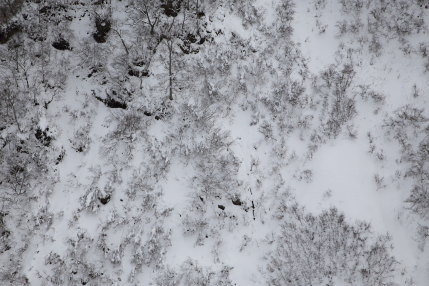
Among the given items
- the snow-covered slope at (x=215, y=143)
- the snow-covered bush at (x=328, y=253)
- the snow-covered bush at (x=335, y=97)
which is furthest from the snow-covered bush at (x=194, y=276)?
the snow-covered bush at (x=335, y=97)

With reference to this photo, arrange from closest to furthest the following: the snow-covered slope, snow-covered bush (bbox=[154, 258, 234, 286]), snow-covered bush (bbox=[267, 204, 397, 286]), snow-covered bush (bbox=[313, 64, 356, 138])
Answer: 1. snow-covered bush (bbox=[267, 204, 397, 286])
2. snow-covered bush (bbox=[154, 258, 234, 286])
3. the snow-covered slope
4. snow-covered bush (bbox=[313, 64, 356, 138])

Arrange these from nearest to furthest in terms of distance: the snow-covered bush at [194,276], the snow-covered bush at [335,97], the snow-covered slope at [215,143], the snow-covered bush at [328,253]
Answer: the snow-covered bush at [328,253] < the snow-covered bush at [194,276] < the snow-covered slope at [215,143] < the snow-covered bush at [335,97]

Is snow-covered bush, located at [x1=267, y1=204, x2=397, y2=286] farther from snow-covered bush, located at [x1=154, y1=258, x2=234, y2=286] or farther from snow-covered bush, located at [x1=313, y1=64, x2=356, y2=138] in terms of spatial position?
snow-covered bush, located at [x1=313, y1=64, x2=356, y2=138]

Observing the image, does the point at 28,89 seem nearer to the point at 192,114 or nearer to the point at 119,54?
the point at 119,54

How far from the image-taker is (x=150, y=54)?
16.3m

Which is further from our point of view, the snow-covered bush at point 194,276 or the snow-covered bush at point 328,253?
the snow-covered bush at point 194,276

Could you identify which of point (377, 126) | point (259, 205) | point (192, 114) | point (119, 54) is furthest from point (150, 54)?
point (377, 126)

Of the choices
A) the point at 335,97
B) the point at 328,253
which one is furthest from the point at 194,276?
the point at 335,97

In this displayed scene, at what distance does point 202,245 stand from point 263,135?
17.0 feet

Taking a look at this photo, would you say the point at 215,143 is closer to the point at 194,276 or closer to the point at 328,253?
the point at 194,276

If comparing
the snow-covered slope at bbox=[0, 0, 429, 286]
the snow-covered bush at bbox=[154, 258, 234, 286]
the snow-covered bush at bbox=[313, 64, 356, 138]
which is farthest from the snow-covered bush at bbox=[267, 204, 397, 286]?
the snow-covered bush at bbox=[313, 64, 356, 138]

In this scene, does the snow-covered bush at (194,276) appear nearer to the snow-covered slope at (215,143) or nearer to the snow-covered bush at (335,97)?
the snow-covered slope at (215,143)

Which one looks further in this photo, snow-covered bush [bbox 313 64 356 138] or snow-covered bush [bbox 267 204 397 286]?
snow-covered bush [bbox 313 64 356 138]

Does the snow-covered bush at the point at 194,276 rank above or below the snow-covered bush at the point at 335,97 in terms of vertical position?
below
